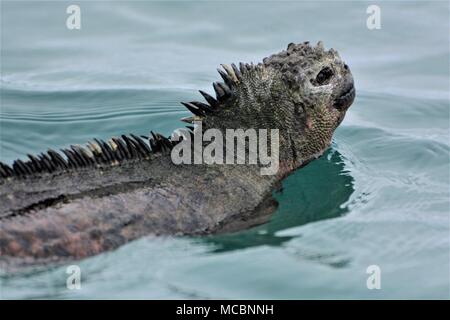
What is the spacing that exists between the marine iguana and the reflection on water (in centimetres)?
10

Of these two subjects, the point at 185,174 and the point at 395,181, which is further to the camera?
the point at 395,181

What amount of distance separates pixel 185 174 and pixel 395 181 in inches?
97.4

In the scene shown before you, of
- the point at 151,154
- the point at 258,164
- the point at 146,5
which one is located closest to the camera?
the point at 151,154

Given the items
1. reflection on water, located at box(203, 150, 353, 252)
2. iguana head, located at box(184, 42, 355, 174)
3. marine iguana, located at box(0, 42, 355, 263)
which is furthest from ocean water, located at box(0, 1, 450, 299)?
iguana head, located at box(184, 42, 355, 174)

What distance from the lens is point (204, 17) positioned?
13812 mm

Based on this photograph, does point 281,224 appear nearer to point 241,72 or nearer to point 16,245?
point 241,72

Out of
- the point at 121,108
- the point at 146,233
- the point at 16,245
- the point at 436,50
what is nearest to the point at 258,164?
the point at 146,233

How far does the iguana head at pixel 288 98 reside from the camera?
727 cm

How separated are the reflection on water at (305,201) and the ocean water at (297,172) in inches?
0.6

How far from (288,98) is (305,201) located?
87 centimetres

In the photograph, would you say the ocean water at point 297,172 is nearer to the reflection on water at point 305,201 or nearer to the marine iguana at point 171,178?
the reflection on water at point 305,201

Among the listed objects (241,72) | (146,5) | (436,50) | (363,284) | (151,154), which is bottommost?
(363,284)

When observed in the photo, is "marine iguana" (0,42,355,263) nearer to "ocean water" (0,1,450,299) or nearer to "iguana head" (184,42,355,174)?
"iguana head" (184,42,355,174)

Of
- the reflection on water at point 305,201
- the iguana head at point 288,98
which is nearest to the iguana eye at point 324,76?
the iguana head at point 288,98
